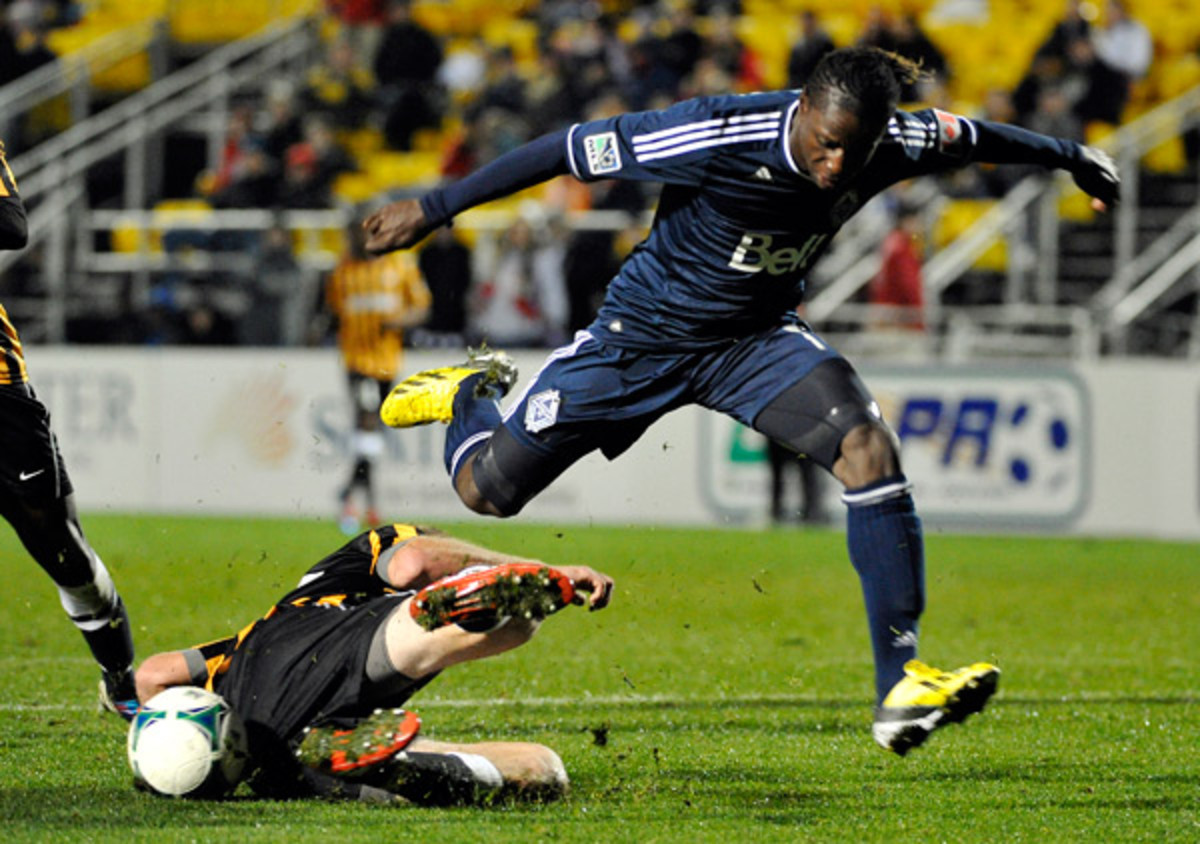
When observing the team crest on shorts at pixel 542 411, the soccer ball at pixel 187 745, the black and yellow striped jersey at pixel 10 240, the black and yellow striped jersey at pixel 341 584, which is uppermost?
the black and yellow striped jersey at pixel 10 240

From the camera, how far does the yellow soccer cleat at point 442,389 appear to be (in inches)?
285

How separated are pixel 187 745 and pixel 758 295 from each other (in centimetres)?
228

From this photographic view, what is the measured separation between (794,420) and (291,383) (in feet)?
36.3

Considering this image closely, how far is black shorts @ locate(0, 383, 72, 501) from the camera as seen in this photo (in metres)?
6.21

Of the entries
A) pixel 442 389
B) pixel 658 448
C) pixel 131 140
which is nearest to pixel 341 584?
pixel 442 389

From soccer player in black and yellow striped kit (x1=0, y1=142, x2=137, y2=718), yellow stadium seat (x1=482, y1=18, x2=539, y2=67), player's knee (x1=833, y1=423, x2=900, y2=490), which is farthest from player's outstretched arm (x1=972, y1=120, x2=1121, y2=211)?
yellow stadium seat (x1=482, y1=18, x2=539, y2=67)

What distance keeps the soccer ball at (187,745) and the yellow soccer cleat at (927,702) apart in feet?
5.90

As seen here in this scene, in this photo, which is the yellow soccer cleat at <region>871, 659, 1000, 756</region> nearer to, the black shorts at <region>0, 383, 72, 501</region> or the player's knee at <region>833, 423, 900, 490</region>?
the player's knee at <region>833, 423, 900, 490</region>

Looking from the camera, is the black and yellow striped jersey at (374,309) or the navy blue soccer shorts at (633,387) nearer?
the navy blue soccer shorts at (633,387)

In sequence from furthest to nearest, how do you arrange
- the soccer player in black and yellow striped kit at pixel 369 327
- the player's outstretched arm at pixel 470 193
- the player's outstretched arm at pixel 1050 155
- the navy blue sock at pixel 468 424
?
the soccer player in black and yellow striped kit at pixel 369 327
the navy blue sock at pixel 468 424
the player's outstretched arm at pixel 1050 155
the player's outstretched arm at pixel 470 193

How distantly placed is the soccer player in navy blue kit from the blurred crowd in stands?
972 cm

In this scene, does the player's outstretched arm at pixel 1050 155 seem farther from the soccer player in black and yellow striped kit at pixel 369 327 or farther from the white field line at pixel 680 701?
the soccer player in black and yellow striped kit at pixel 369 327

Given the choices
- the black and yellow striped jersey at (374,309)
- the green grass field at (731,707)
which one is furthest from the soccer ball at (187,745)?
the black and yellow striped jersey at (374,309)

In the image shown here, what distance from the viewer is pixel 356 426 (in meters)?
15.1
